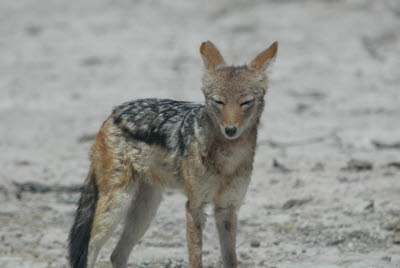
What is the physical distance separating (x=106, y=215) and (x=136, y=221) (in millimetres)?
346

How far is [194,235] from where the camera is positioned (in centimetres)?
470

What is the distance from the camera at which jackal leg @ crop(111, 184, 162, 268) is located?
5.31m

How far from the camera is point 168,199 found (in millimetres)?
7230

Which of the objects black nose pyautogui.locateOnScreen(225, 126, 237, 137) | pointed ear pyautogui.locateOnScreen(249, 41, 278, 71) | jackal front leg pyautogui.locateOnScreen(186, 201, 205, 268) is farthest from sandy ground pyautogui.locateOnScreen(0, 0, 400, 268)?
pointed ear pyautogui.locateOnScreen(249, 41, 278, 71)

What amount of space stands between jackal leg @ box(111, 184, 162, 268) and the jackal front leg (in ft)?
2.15

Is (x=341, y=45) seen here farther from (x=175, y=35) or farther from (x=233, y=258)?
(x=233, y=258)

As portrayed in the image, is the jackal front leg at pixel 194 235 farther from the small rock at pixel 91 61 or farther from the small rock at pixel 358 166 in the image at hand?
the small rock at pixel 91 61

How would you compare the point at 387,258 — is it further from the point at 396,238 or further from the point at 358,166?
the point at 358,166

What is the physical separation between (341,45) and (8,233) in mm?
6504

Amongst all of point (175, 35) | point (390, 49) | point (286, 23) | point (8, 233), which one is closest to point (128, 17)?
point (175, 35)

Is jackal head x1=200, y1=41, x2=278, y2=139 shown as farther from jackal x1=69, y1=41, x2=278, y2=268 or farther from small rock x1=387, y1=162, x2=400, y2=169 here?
small rock x1=387, y1=162, x2=400, y2=169

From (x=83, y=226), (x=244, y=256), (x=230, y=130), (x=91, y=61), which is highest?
(x=91, y=61)

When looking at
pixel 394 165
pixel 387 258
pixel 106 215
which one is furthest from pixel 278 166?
pixel 106 215

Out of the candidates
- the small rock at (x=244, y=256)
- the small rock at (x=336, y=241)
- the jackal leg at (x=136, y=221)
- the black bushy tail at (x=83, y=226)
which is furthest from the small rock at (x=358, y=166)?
the black bushy tail at (x=83, y=226)
